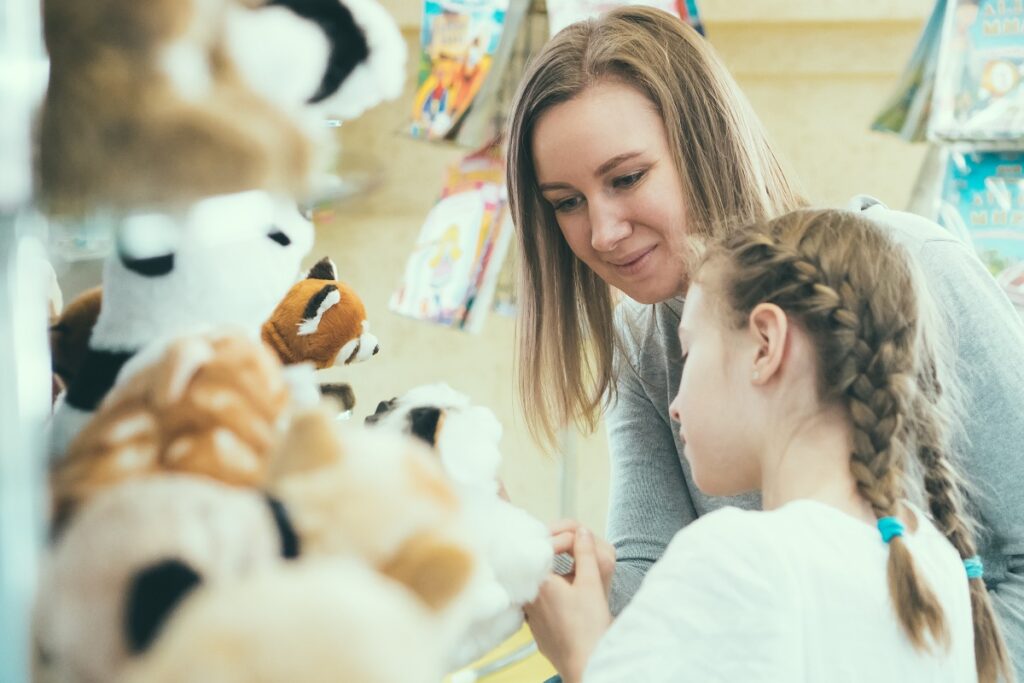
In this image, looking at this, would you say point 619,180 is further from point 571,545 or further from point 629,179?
point 571,545

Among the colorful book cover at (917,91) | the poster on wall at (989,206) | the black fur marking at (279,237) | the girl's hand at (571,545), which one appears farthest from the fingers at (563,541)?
the colorful book cover at (917,91)

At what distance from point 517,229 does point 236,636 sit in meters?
0.97

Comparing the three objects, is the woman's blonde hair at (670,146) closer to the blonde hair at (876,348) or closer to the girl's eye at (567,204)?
the girl's eye at (567,204)

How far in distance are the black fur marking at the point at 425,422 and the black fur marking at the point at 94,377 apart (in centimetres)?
12

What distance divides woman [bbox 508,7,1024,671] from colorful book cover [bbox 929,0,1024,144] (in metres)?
0.89

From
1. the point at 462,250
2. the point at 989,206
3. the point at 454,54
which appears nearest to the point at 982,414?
the point at 462,250

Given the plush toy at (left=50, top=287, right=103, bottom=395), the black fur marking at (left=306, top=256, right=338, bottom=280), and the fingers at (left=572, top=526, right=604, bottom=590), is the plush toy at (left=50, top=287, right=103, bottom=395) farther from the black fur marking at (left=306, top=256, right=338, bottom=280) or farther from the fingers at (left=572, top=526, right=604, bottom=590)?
the fingers at (left=572, top=526, right=604, bottom=590)

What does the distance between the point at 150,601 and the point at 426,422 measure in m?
0.17

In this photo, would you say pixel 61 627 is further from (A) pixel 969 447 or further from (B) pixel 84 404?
(A) pixel 969 447

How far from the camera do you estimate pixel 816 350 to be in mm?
816

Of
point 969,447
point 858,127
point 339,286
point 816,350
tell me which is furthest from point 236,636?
point 858,127

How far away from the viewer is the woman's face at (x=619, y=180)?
1032mm

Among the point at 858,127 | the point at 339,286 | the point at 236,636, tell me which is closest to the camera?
the point at 236,636

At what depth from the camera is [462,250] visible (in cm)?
136
